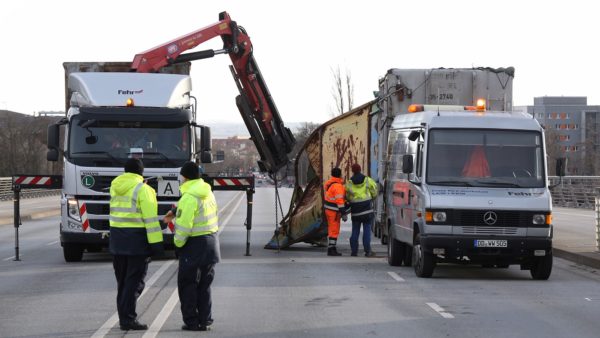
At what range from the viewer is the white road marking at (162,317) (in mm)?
10359

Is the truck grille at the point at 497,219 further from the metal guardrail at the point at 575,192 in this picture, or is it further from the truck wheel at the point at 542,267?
the metal guardrail at the point at 575,192

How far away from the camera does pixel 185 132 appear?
18656 mm

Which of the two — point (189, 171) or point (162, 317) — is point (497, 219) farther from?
point (189, 171)

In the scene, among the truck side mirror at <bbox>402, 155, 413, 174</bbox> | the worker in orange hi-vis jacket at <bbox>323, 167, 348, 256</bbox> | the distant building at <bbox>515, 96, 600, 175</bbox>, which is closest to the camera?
the truck side mirror at <bbox>402, 155, 413, 174</bbox>

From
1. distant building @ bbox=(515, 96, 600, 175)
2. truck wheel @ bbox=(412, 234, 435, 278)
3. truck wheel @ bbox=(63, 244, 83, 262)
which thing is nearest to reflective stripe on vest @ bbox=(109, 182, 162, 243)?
truck wheel @ bbox=(412, 234, 435, 278)

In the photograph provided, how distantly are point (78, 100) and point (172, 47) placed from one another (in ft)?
10.5

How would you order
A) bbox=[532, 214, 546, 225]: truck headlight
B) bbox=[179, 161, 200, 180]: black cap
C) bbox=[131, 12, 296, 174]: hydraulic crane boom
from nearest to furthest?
bbox=[179, 161, 200, 180]: black cap, bbox=[532, 214, 546, 225]: truck headlight, bbox=[131, 12, 296, 174]: hydraulic crane boom

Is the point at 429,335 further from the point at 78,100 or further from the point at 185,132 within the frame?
the point at 78,100

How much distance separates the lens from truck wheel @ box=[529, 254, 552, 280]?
15930 millimetres

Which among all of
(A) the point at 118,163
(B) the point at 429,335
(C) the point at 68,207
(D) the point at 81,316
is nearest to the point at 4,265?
(C) the point at 68,207

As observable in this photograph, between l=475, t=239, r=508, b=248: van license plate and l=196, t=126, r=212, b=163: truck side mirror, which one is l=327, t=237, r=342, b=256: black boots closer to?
l=196, t=126, r=212, b=163: truck side mirror

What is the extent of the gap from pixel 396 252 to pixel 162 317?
7.46 meters

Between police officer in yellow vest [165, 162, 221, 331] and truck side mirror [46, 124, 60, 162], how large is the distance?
799cm

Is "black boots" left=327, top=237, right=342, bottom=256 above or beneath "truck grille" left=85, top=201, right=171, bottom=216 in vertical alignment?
beneath
